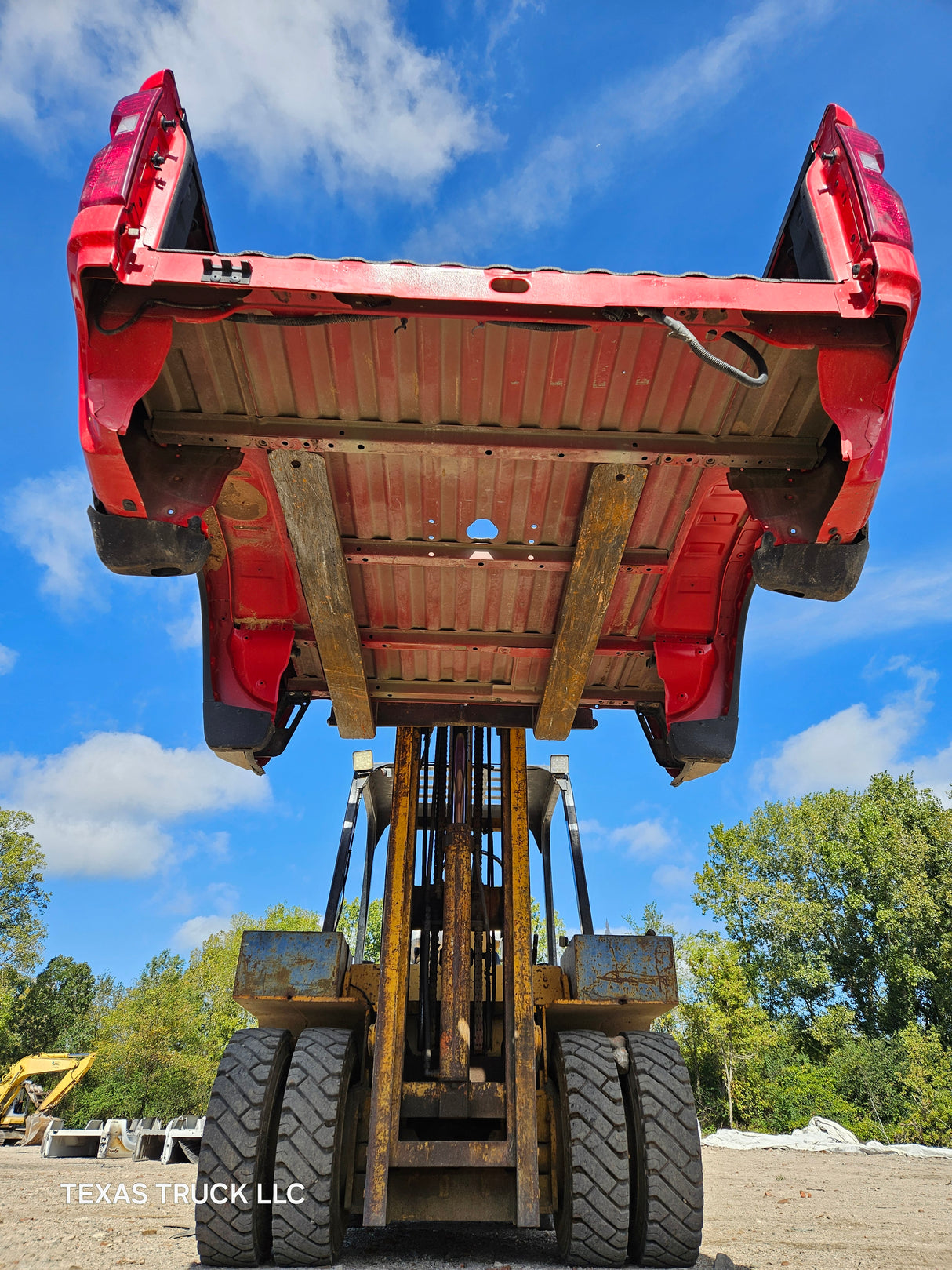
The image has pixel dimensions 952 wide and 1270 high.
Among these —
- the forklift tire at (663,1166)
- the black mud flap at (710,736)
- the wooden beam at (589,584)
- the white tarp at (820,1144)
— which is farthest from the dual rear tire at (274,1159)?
the white tarp at (820,1144)

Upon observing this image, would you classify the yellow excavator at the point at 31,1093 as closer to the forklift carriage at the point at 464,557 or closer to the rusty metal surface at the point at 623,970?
the forklift carriage at the point at 464,557

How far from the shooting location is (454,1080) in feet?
15.5

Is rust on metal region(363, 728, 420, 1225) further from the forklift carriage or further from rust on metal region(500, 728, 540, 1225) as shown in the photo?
rust on metal region(500, 728, 540, 1225)

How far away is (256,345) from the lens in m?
2.95

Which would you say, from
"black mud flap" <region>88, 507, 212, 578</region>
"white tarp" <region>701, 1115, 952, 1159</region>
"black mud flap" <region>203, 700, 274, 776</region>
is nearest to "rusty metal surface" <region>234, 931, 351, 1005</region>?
"black mud flap" <region>203, 700, 274, 776</region>

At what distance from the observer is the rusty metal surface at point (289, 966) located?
16.3 ft

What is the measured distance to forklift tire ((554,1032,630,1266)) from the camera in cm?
429

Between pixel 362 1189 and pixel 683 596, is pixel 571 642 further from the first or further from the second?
pixel 362 1189

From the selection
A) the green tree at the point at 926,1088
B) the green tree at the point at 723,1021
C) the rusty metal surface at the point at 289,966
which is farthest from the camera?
the green tree at the point at 723,1021

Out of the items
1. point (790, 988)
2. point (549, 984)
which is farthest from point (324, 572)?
point (790, 988)

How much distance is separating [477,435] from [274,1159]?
3.83 m

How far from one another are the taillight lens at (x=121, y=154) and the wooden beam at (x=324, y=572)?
100 centimetres

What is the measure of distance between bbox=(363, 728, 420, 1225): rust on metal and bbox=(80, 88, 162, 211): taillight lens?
11.6 feet

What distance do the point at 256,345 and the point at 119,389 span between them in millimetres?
504
